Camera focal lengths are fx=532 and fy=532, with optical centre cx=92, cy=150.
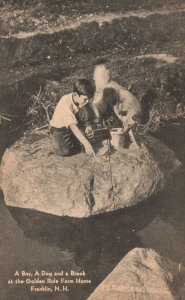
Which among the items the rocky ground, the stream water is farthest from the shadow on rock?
the rocky ground

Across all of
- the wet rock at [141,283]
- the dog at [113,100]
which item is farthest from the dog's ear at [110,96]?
the wet rock at [141,283]

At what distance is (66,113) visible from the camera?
123 inches

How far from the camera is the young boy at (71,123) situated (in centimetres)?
311

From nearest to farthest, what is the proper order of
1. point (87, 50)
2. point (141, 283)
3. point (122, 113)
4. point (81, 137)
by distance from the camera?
point (141, 283) → point (81, 137) → point (122, 113) → point (87, 50)

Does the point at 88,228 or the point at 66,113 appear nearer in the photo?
the point at 88,228

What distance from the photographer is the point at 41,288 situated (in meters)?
2.83

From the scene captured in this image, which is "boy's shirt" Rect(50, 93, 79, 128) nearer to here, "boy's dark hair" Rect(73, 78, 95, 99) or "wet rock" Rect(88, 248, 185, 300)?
"boy's dark hair" Rect(73, 78, 95, 99)

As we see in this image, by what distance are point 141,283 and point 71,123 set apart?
1010mm

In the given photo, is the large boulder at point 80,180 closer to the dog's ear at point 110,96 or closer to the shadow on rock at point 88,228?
the shadow on rock at point 88,228

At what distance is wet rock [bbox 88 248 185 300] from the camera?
2.66 meters

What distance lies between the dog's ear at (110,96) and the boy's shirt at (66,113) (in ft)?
0.99

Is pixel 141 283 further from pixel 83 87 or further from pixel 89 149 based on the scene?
pixel 83 87

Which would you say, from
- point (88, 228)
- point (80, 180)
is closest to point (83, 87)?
point (80, 180)

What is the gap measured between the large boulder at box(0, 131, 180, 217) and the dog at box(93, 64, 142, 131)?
0.26 metres
